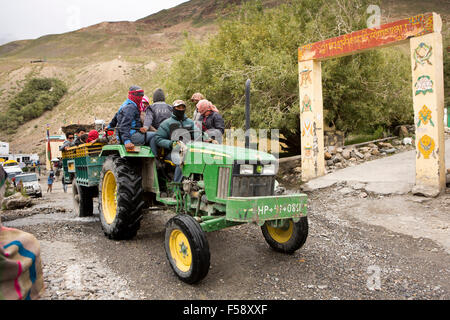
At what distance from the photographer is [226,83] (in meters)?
12.0

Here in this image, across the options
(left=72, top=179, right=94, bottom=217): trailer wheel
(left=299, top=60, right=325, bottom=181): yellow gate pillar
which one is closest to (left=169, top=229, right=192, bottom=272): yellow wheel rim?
(left=72, top=179, right=94, bottom=217): trailer wheel

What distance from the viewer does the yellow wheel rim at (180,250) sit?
3814 millimetres

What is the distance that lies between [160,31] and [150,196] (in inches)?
5466

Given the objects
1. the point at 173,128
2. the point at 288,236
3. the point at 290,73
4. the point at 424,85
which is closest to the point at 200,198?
the point at 173,128

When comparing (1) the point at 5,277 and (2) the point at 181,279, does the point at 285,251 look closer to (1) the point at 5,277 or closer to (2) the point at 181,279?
(2) the point at 181,279

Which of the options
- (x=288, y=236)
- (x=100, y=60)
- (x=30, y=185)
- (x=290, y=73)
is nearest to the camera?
(x=288, y=236)

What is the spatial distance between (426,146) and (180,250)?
20.0ft

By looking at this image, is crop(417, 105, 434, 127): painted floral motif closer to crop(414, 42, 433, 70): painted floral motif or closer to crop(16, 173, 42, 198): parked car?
crop(414, 42, 433, 70): painted floral motif

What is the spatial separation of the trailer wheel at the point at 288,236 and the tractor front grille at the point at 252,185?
43cm

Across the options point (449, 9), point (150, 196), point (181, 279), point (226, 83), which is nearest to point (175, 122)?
point (150, 196)

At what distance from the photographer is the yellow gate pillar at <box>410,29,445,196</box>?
724 cm

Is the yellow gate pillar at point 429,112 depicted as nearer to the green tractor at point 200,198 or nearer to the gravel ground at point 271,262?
the gravel ground at point 271,262

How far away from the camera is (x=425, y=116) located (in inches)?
293

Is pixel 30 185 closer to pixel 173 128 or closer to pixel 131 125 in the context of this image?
pixel 131 125
